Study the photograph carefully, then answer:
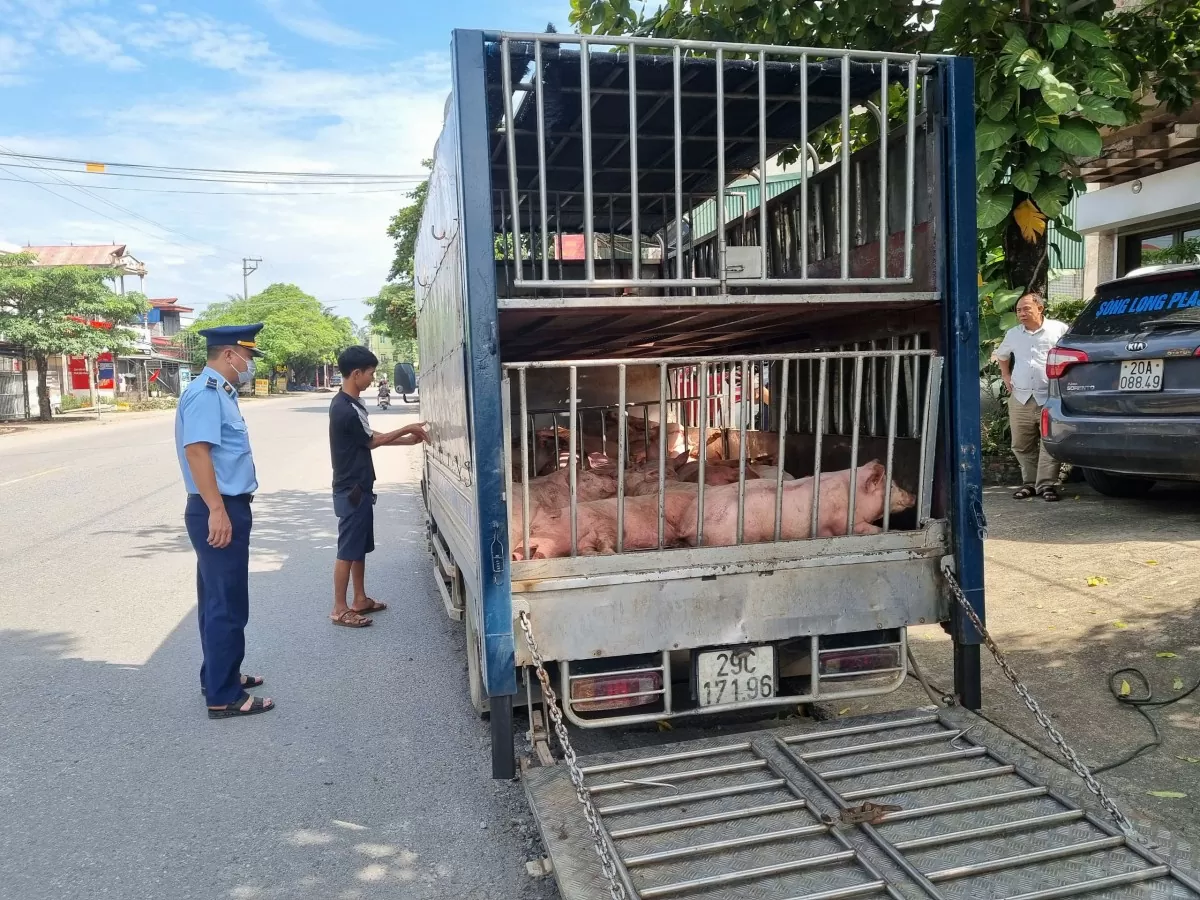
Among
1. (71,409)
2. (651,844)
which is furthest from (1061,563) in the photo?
(71,409)

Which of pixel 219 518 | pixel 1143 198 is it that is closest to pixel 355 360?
pixel 219 518

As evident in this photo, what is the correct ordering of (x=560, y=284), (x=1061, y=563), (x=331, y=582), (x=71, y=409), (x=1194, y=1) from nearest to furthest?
(x=560, y=284) → (x=1194, y=1) → (x=1061, y=563) → (x=331, y=582) → (x=71, y=409)

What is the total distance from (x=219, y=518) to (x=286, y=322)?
218ft

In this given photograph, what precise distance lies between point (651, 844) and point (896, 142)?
2.94m

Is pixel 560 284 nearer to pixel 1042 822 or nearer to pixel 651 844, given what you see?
pixel 651 844

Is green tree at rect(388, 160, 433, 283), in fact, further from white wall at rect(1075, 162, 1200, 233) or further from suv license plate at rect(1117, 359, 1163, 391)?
suv license plate at rect(1117, 359, 1163, 391)

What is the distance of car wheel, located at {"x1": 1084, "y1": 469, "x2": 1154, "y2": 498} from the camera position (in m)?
7.56

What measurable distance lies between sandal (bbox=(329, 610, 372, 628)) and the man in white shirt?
5.38 meters

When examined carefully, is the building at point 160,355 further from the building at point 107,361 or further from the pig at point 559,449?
the pig at point 559,449

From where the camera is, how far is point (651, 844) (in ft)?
8.80

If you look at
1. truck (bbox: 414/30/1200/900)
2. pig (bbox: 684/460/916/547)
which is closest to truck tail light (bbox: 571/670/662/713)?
truck (bbox: 414/30/1200/900)

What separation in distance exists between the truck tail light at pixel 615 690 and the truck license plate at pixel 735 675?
0.17 meters

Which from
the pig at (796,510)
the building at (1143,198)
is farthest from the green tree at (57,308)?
the pig at (796,510)

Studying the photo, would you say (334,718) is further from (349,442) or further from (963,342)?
(963,342)
